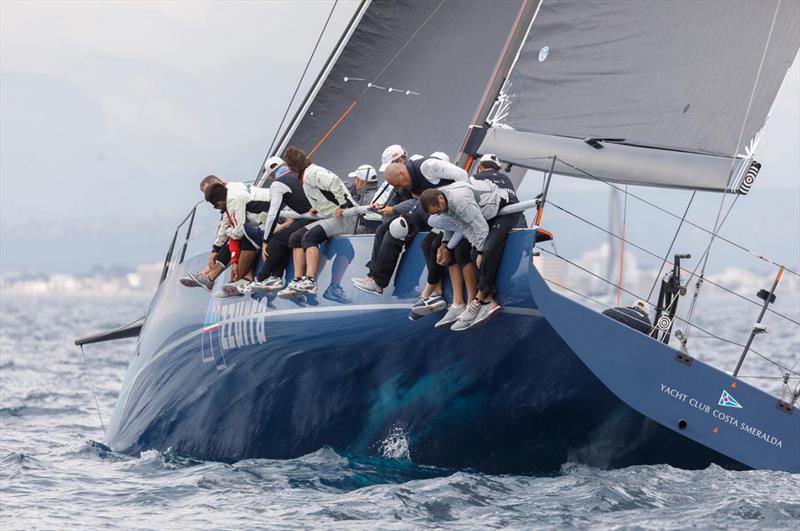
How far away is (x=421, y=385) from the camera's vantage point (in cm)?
776

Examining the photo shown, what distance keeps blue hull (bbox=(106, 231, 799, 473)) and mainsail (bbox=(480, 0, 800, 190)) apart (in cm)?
142

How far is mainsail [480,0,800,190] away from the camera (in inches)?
325

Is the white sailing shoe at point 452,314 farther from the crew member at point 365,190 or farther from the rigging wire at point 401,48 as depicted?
the rigging wire at point 401,48

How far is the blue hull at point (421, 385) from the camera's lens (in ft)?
23.9

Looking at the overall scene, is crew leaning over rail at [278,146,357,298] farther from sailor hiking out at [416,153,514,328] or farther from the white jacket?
sailor hiking out at [416,153,514,328]

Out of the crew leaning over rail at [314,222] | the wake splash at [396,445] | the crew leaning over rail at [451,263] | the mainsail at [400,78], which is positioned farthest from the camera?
the mainsail at [400,78]

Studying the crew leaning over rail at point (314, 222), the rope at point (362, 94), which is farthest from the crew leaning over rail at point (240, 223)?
the rope at point (362, 94)

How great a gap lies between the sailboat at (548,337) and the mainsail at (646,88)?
12mm

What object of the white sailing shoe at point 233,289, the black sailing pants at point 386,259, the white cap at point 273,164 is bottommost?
the white sailing shoe at point 233,289

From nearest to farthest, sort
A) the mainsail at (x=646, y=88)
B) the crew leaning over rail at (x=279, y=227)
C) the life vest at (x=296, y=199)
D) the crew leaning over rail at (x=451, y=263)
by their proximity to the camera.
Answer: the crew leaning over rail at (x=451, y=263) → the mainsail at (x=646, y=88) → the crew leaning over rail at (x=279, y=227) → the life vest at (x=296, y=199)

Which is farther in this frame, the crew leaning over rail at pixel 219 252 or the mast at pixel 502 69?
the crew leaning over rail at pixel 219 252

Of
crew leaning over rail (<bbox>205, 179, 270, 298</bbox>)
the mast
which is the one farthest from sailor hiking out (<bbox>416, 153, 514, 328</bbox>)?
crew leaning over rail (<bbox>205, 179, 270, 298</bbox>)

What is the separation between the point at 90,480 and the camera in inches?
355

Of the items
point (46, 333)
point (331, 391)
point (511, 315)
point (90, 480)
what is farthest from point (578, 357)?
point (46, 333)
